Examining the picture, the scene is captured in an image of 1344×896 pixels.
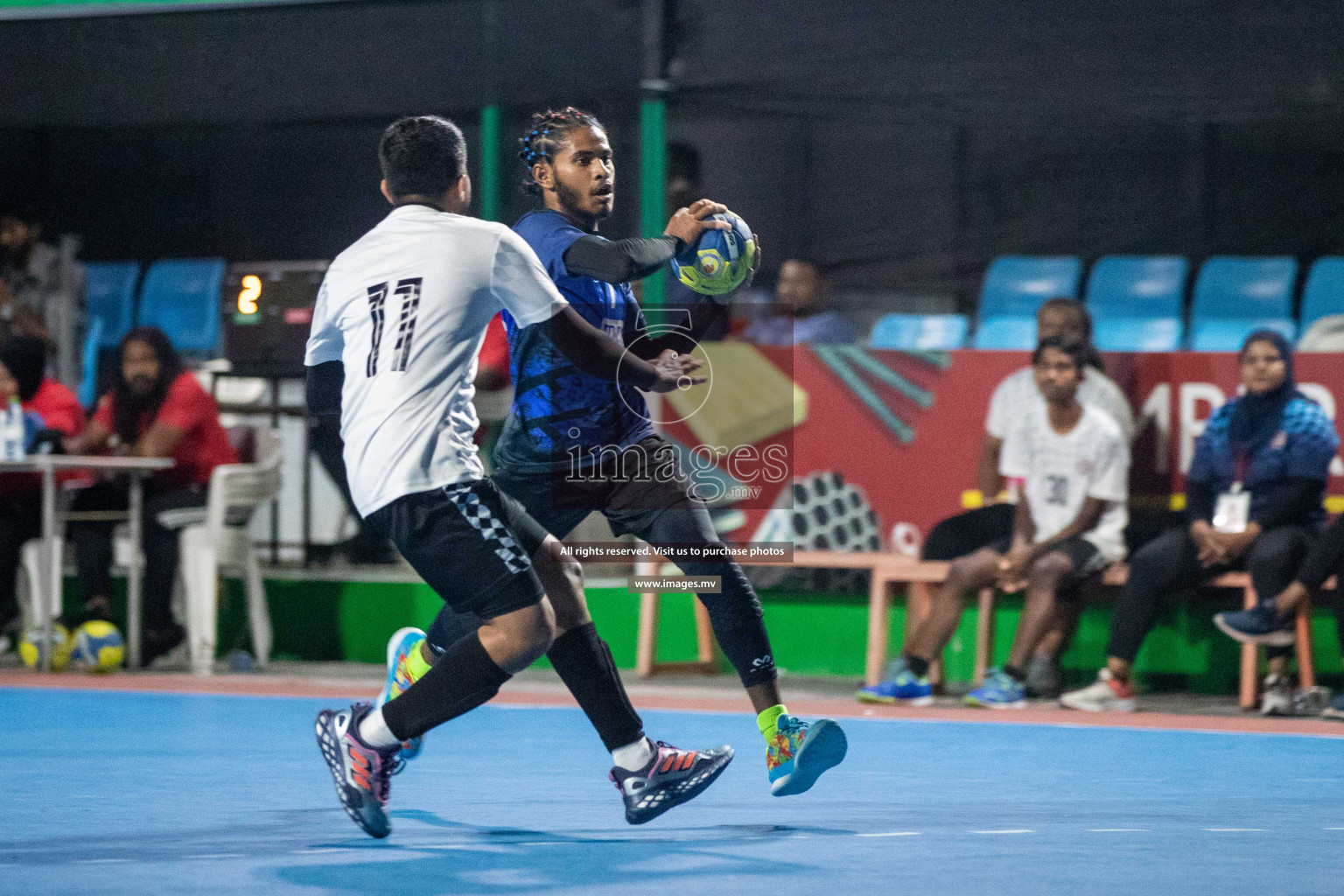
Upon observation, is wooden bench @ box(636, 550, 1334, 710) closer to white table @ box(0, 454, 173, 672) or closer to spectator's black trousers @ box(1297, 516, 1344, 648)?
spectator's black trousers @ box(1297, 516, 1344, 648)

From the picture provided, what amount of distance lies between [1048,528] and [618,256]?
429 cm

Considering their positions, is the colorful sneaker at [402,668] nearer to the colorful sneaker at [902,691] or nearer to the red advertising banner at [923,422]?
the colorful sneaker at [902,691]

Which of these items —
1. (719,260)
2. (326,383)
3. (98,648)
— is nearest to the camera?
(326,383)

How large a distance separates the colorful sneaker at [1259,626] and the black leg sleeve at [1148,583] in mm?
299

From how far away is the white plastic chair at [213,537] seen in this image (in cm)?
952

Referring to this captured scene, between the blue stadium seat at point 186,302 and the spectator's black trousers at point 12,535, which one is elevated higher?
the blue stadium seat at point 186,302

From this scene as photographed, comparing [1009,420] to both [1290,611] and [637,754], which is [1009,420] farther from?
[637,754]

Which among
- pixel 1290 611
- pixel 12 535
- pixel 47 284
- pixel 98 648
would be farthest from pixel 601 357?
pixel 47 284

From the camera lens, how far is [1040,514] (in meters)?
8.74

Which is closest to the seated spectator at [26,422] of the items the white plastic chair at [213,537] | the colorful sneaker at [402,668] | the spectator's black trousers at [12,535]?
the spectator's black trousers at [12,535]

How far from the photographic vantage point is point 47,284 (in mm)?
12766

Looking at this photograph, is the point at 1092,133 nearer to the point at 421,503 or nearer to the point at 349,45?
the point at 349,45

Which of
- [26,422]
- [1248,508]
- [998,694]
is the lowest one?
[998,694]

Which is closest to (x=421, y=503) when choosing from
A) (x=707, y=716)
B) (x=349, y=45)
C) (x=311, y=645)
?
(x=707, y=716)
